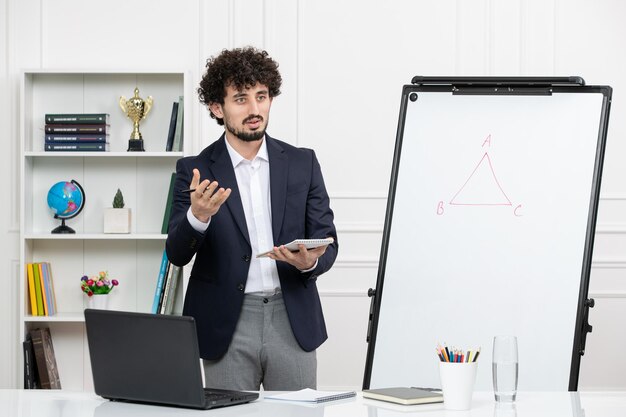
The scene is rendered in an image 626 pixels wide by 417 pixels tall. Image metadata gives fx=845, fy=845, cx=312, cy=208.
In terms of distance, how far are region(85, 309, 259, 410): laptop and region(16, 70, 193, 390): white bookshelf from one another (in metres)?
2.43

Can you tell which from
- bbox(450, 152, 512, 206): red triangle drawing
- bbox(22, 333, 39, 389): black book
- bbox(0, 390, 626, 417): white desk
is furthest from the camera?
bbox(22, 333, 39, 389): black book

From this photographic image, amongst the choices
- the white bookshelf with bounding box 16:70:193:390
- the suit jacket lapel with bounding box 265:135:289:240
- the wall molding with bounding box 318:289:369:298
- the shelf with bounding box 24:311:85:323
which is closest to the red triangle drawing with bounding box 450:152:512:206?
the suit jacket lapel with bounding box 265:135:289:240

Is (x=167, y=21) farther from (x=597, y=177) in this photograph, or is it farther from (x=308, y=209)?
(x=597, y=177)

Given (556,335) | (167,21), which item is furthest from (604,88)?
(167,21)

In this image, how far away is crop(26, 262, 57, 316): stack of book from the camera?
4207 mm

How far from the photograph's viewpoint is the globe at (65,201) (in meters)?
4.23

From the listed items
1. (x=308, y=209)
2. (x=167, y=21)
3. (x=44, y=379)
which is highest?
(x=167, y=21)

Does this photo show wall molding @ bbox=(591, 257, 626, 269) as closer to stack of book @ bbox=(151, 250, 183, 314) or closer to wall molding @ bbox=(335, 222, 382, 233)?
wall molding @ bbox=(335, 222, 382, 233)

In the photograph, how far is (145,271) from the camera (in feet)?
14.3

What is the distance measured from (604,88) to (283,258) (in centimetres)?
138

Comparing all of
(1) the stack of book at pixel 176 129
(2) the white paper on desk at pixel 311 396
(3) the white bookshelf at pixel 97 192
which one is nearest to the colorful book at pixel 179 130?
(1) the stack of book at pixel 176 129

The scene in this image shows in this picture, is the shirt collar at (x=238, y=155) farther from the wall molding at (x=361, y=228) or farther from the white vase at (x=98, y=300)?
the white vase at (x=98, y=300)

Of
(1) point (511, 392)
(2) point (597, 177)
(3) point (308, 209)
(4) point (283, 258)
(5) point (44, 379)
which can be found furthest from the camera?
(5) point (44, 379)

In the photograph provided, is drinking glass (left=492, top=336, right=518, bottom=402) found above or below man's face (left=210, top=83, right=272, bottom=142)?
below
